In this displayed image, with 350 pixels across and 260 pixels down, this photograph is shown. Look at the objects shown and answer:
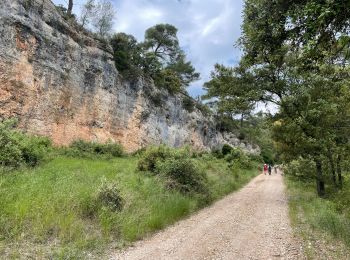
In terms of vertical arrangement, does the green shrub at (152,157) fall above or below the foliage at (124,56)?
below

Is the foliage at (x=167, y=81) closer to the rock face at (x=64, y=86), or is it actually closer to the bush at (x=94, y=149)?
the rock face at (x=64, y=86)

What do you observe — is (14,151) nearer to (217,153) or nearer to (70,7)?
(70,7)

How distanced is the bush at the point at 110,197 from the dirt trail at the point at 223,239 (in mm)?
1359

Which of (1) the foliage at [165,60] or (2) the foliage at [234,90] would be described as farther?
(1) the foliage at [165,60]

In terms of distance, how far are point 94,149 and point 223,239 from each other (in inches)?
791

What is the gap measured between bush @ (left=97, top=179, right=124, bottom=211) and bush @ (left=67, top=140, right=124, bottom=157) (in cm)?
1481

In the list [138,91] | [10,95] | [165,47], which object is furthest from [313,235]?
[165,47]

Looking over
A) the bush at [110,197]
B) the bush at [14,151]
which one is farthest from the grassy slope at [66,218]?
the bush at [14,151]

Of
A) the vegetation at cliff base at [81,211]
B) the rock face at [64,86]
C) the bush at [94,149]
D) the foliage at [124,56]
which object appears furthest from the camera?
the foliage at [124,56]

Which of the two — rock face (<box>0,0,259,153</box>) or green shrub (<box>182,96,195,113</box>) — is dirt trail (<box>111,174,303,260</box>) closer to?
rock face (<box>0,0,259,153</box>)

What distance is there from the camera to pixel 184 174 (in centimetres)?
1424

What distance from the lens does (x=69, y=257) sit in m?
6.04

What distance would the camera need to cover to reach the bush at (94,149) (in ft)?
80.0

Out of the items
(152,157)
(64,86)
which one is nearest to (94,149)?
(64,86)
